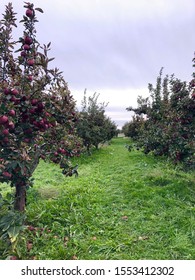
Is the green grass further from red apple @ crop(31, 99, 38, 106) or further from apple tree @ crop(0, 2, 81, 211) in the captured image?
red apple @ crop(31, 99, 38, 106)

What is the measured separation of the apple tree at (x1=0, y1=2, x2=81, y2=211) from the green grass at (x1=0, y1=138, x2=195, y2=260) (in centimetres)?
56

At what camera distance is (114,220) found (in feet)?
10.7

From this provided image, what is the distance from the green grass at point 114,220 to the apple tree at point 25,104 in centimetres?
56

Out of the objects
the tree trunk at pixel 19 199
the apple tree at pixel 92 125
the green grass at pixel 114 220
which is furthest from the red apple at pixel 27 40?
the apple tree at pixel 92 125

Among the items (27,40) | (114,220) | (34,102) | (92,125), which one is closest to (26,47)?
(27,40)

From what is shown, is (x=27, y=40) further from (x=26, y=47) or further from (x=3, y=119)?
(x=3, y=119)

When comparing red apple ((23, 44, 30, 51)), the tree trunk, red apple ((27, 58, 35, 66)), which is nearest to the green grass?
the tree trunk

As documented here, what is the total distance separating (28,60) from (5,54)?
309mm

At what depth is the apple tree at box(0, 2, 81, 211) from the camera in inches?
91.0

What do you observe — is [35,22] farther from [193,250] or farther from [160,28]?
[160,28]

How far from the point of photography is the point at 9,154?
2.36 meters

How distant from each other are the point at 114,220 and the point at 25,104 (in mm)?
1836
